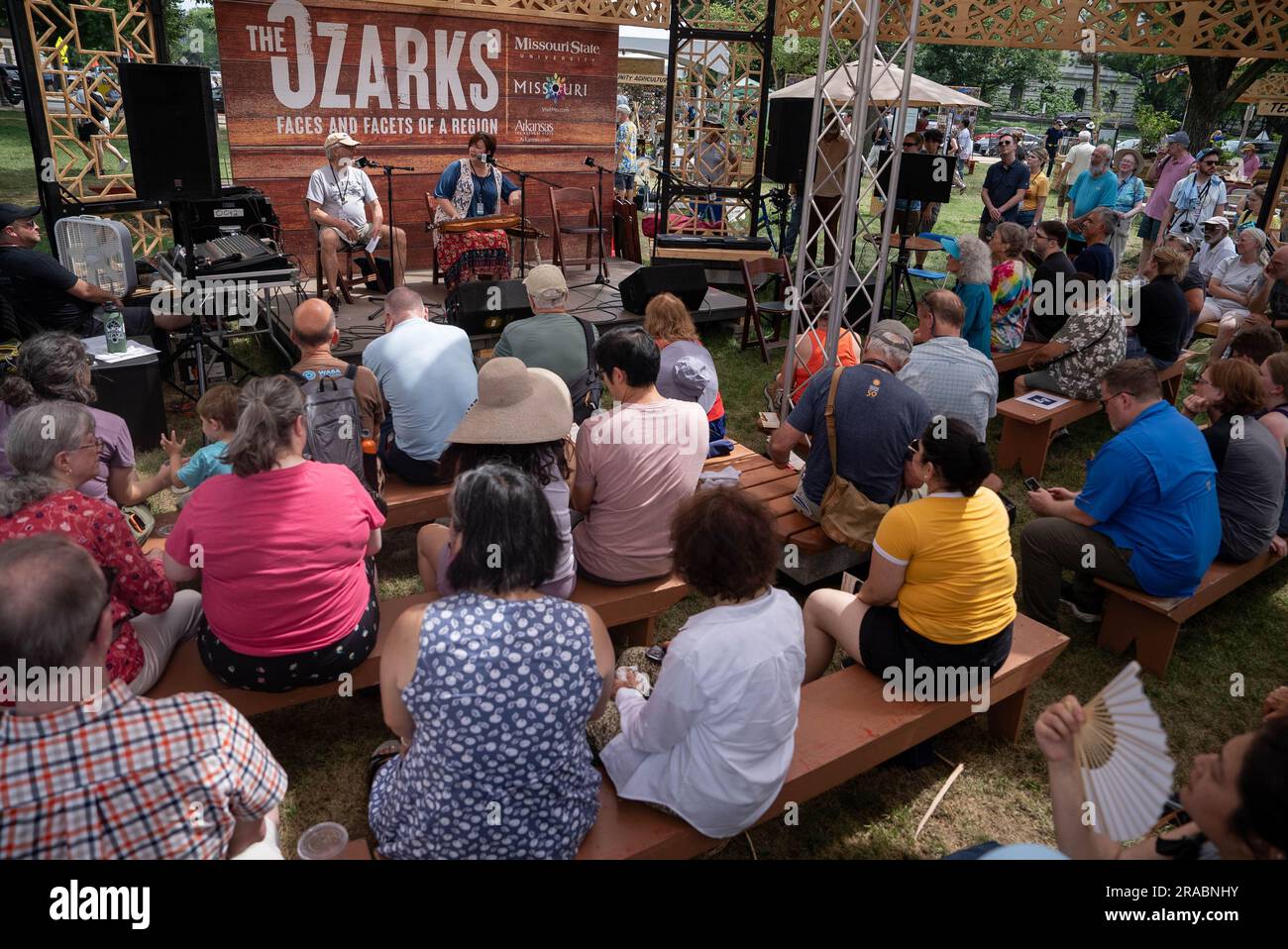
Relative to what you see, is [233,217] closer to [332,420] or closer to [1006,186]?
[332,420]

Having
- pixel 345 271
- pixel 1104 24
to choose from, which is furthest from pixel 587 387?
pixel 1104 24

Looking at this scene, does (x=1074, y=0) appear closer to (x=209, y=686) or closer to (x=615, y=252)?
(x=615, y=252)

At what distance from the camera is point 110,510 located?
2508 millimetres

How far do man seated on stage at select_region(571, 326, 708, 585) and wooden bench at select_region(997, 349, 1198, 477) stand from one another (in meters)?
2.85

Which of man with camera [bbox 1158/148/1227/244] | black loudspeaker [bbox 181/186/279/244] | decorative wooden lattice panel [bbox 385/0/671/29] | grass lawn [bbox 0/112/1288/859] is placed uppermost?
decorative wooden lattice panel [bbox 385/0/671/29]

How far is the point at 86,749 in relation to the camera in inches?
60.2

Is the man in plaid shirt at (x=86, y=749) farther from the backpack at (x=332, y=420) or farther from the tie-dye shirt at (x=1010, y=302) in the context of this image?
the tie-dye shirt at (x=1010, y=302)

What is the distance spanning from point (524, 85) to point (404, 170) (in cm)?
173

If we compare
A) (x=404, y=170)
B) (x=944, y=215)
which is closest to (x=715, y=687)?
(x=404, y=170)

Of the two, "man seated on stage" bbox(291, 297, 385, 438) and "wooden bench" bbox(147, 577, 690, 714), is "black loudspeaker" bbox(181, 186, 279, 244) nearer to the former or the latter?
"man seated on stage" bbox(291, 297, 385, 438)

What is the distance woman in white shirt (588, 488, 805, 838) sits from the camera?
2.10 meters

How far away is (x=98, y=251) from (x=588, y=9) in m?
5.09

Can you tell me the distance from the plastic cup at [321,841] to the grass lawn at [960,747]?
506mm

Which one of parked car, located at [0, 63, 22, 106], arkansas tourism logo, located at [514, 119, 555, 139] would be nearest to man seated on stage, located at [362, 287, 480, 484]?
arkansas tourism logo, located at [514, 119, 555, 139]
